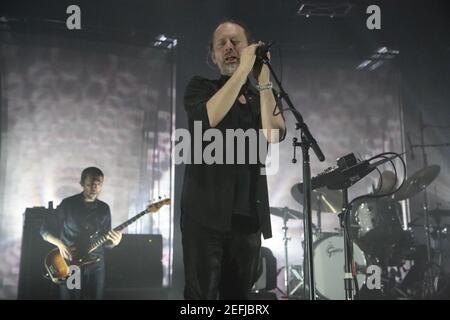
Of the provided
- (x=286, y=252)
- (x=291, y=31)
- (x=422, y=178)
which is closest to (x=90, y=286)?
(x=286, y=252)

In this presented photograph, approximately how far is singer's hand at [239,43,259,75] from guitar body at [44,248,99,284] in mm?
1602

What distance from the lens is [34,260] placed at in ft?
8.98

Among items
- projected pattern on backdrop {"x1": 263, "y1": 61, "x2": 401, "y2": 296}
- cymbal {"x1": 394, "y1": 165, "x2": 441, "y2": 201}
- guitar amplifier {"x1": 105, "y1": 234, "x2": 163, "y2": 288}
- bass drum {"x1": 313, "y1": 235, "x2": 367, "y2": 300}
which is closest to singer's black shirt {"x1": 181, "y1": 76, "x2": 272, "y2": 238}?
guitar amplifier {"x1": 105, "y1": 234, "x2": 163, "y2": 288}

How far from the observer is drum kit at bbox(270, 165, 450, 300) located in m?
3.02

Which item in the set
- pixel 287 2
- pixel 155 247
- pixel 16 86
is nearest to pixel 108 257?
pixel 155 247

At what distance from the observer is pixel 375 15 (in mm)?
2951

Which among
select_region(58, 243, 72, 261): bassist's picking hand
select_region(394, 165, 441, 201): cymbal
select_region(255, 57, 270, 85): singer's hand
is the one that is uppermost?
select_region(255, 57, 270, 85): singer's hand

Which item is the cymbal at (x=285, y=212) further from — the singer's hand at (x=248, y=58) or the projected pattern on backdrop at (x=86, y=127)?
the singer's hand at (x=248, y=58)

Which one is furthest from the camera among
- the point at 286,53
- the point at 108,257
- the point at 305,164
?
the point at 286,53

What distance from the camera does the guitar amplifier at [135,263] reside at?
2.77 metres

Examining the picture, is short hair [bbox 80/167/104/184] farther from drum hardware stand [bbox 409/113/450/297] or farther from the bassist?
drum hardware stand [bbox 409/113/450/297]

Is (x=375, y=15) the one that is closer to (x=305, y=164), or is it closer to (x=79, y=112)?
(x=305, y=164)

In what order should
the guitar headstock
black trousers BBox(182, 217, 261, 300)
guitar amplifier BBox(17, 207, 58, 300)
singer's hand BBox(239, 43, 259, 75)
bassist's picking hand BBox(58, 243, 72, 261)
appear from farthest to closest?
the guitar headstock < bassist's picking hand BBox(58, 243, 72, 261) < guitar amplifier BBox(17, 207, 58, 300) < singer's hand BBox(239, 43, 259, 75) < black trousers BBox(182, 217, 261, 300)

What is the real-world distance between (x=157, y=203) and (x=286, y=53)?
3.82ft
